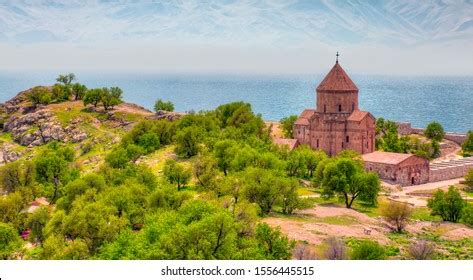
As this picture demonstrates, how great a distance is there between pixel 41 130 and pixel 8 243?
6324cm

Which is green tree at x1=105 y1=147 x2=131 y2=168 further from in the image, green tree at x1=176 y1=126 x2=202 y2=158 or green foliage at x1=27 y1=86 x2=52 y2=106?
green foliage at x1=27 y1=86 x2=52 y2=106

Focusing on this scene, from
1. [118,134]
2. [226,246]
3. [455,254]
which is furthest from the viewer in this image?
[118,134]

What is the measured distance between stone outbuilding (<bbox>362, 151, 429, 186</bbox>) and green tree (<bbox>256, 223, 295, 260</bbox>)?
40.0 meters

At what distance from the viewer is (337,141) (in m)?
79.1

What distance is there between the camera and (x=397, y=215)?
48906 mm

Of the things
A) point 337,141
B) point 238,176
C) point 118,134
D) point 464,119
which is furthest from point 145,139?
point 464,119

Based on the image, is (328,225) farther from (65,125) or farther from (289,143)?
(65,125)

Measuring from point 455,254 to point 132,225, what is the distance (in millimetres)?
22588

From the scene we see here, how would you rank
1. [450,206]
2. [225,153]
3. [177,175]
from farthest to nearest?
[225,153] → [177,175] → [450,206]

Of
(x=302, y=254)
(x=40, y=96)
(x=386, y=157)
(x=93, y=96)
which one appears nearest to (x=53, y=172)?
(x=386, y=157)

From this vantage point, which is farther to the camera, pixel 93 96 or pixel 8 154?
pixel 93 96

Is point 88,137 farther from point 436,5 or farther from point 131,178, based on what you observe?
point 436,5

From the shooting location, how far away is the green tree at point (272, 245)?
33000mm

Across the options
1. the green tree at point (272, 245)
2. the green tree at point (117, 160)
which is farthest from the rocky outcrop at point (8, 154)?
the green tree at point (272, 245)
